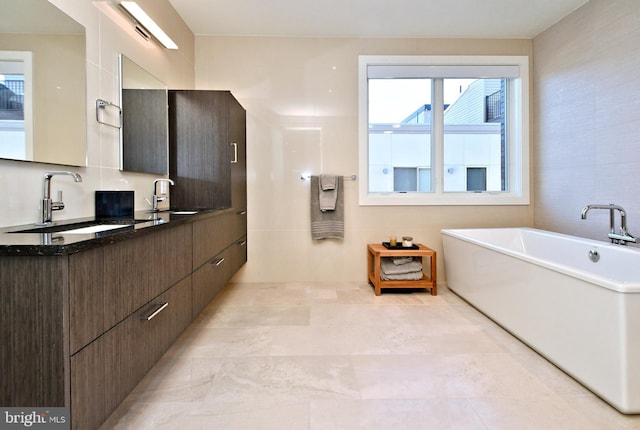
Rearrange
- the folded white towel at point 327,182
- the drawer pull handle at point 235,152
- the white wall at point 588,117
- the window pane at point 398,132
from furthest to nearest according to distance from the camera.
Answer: the window pane at point 398,132 < the folded white towel at point 327,182 < the drawer pull handle at point 235,152 < the white wall at point 588,117

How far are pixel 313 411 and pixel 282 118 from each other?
8.43 feet

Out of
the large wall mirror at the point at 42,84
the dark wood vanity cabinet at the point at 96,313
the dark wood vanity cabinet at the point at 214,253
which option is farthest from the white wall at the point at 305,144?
the large wall mirror at the point at 42,84

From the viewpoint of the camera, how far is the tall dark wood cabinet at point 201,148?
8.20ft

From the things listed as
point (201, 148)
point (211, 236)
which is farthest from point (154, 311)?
point (201, 148)

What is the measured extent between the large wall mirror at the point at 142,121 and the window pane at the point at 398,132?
193cm

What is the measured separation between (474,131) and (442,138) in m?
0.38

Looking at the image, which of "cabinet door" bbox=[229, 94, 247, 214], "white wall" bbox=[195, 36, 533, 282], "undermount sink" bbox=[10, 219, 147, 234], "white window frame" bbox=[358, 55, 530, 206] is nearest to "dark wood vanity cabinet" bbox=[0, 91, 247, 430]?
"undermount sink" bbox=[10, 219, 147, 234]

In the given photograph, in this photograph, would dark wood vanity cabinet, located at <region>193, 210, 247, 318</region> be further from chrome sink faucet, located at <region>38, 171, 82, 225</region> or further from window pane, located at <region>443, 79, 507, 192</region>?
window pane, located at <region>443, 79, 507, 192</region>

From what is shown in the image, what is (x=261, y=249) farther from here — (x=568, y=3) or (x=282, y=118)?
(x=568, y=3)

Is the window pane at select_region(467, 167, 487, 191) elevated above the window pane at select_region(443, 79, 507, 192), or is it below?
below

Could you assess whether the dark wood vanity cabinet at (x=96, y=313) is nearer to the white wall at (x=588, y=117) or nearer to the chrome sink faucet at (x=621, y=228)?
the chrome sink faucet at (x=621, y=228)

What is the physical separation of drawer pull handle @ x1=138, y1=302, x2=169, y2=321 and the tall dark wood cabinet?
1214 mm

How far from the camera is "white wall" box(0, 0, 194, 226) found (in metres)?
1.26

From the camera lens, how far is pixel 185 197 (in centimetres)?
255
